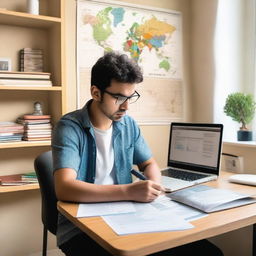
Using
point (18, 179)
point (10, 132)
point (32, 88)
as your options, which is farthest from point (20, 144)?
point (32, 88)

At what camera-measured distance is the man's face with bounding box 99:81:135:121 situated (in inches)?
53.6

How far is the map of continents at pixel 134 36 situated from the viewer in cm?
230

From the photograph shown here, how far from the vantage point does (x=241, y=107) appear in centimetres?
212

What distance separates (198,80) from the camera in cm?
267

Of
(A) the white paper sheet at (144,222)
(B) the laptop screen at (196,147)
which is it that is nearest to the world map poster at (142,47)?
(B) the laptop screen at (196,147)

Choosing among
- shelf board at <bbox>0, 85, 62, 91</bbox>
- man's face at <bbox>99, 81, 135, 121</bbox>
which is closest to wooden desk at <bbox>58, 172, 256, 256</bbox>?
man's face at <bbox>99, 81, 135, 121</bbox>

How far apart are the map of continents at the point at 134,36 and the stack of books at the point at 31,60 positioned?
0.95 ft

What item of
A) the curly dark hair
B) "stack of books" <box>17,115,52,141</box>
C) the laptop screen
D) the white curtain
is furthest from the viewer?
the white curtain

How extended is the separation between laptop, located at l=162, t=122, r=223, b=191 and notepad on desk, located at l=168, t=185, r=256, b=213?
0.27 meters

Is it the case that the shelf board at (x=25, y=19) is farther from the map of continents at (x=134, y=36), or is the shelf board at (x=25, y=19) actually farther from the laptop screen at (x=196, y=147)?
the laptop screen at (x=196, y=147)

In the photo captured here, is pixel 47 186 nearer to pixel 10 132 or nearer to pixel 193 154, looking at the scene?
pixel 10 132

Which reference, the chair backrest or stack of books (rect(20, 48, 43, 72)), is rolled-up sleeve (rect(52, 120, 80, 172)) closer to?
the chair backrest

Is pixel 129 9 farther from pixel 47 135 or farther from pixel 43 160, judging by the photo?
pixel 43 160

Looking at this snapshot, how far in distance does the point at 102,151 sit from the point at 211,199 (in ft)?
1.75
